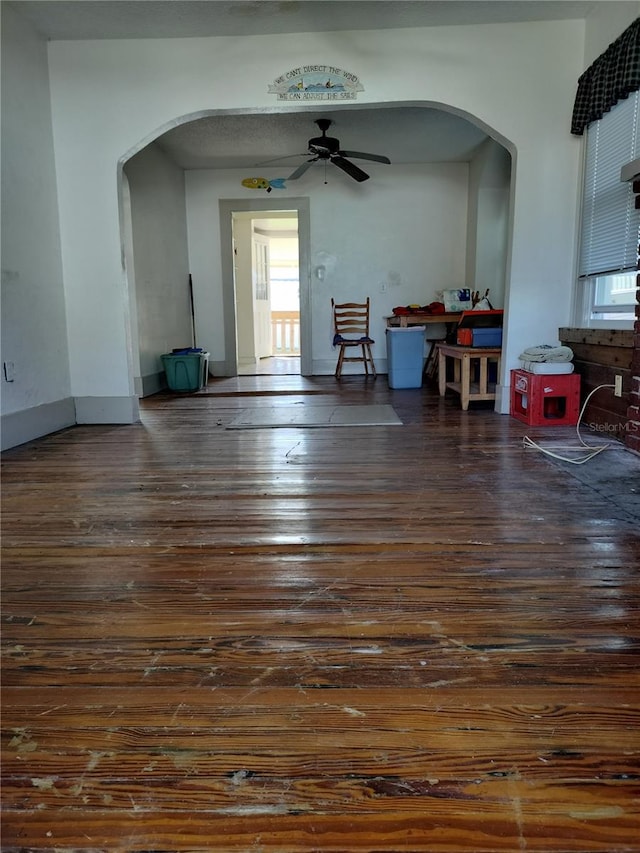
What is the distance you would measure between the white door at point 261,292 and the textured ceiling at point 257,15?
5132mm

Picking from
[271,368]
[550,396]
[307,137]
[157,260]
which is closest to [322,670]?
[550,396]

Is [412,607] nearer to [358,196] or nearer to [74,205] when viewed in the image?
[74,205]

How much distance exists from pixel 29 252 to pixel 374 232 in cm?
458

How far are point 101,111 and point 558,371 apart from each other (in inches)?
147

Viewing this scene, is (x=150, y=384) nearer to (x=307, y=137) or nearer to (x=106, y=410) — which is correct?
(x=106, y=410)

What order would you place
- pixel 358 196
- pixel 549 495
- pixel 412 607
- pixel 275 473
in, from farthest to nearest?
pixel 358 196 → pixel 275 473 → pixel 549 495 → pixel 412 607

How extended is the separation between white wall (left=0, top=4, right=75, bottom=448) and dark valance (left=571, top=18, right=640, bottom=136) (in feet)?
12.0

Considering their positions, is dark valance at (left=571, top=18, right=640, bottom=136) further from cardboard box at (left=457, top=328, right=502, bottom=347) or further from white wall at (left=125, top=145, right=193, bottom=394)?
white wall at (left=125, top=145, right=193, bottom=394)

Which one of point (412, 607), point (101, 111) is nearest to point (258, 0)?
point (101, 111)

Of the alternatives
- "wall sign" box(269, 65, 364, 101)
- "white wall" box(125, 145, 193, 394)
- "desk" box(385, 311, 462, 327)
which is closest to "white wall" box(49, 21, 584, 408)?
"wall sign" box(269, 65, 364, 101)

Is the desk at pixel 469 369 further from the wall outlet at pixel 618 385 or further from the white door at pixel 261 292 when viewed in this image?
the white door at pixel 261 292

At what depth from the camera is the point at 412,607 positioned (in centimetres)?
139

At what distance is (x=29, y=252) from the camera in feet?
12.0

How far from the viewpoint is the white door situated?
919cm
